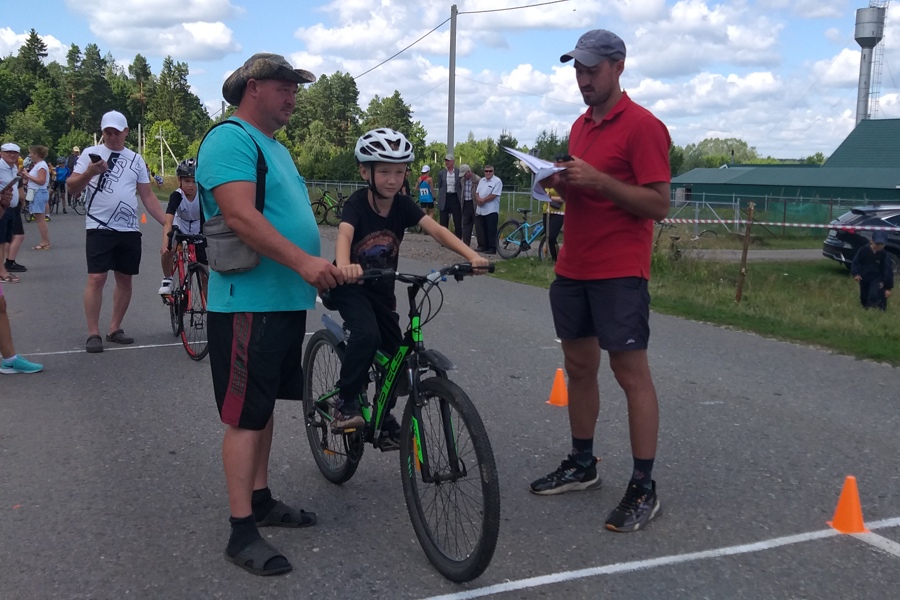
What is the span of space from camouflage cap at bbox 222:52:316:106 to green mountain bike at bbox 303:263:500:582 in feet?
2.86

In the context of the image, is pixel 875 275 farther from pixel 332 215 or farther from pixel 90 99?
pixel 90 99

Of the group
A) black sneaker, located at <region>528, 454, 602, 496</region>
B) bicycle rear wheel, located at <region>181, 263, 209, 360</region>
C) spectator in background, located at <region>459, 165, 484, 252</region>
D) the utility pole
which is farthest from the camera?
the utility pole

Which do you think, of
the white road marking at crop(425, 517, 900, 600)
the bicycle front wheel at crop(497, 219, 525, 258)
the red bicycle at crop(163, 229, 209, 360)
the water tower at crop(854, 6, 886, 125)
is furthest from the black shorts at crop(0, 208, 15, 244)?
the water tower at crop(854, 6, 886, 125)

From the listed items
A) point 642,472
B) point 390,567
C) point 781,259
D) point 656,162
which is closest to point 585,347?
point 642,472

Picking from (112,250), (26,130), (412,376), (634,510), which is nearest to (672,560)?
(634,510)

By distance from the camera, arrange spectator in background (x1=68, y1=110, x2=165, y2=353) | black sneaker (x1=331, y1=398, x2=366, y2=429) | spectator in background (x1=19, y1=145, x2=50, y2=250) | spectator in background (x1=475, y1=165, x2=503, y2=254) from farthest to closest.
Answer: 1. spectator in background (x1=475, y1=165, x2=503, y2=254)
2. spectator in background (x1=19, y1=145, x2=50, y2=250)
3. spectator in background (x1=68, y1=110, x2=165, y2=353)
4. black sneaker (x1=331, y1=398, x2=366, y2=429)

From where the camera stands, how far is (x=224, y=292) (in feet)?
12.1

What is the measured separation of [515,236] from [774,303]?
673cm

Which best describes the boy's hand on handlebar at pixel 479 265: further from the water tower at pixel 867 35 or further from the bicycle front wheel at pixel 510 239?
the water tower at pixel 867 35

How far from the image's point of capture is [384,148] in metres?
4.11

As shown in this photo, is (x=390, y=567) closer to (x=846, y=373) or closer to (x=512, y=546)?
(x=512, y=546)

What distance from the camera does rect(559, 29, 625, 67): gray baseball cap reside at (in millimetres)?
4098

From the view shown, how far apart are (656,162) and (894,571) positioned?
1998 millimetres

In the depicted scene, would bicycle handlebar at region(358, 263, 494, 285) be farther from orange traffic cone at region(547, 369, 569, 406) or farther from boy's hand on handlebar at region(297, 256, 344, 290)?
orange traffic cone at region(547, 369, 569, 406)
